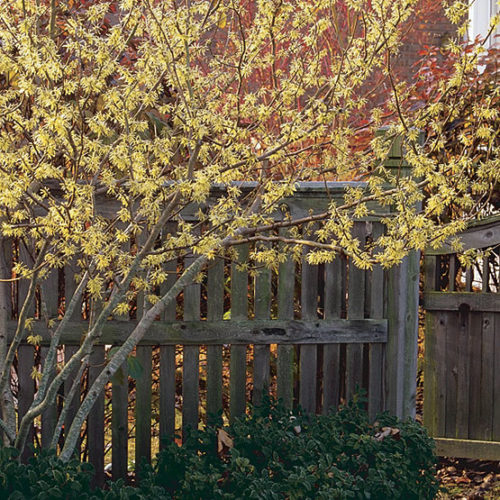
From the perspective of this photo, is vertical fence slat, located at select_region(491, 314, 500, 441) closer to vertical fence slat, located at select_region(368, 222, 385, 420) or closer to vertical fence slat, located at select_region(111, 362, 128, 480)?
vertical fence slat, located at select_region(368, 222, 385, 420)

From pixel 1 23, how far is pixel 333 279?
2.13 meters

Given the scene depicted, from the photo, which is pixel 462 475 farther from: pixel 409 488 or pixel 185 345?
pixel 185 345

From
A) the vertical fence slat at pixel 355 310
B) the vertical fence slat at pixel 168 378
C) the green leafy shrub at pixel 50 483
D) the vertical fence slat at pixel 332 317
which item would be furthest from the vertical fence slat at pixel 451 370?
the green leafy shrub at pixel 50 483

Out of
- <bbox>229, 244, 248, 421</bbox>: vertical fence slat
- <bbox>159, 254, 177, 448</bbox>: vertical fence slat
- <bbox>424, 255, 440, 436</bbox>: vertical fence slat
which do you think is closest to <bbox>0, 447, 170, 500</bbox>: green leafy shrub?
<bbox>159, 254, 177, 448</bbox>: vertical fence slat

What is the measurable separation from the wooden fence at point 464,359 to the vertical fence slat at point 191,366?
150 cm

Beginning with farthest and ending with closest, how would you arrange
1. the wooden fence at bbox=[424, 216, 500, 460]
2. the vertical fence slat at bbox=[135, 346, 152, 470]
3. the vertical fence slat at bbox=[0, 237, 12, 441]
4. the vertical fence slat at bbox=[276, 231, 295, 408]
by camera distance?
the wooden fence at bbox=[424, 216, 500, 460] < the vertical fence slat at bbox=[276, 231, 295, 408] < the vertical fence slat at bbox=[135, 346, 152, 470] < the vertical fence slat at bbox=[0, 237, 12, 441]

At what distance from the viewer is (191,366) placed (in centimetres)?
426

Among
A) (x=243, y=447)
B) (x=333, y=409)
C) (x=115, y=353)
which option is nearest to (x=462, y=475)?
(x=333, y=409)

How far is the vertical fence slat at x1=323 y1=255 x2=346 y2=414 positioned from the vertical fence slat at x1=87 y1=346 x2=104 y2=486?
121 centimetres

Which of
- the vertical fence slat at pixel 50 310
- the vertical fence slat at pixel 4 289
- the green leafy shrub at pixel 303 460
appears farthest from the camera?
the vertical fence slat at pixel 50 310

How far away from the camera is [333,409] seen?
14.1 ft

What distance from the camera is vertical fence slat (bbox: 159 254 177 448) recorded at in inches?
167

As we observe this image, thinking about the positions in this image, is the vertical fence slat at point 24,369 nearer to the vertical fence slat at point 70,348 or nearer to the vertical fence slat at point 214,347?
the vertical fence slat at point 70,348

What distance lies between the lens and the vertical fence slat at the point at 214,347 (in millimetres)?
4254
